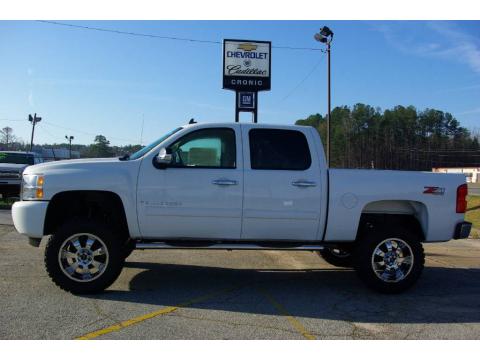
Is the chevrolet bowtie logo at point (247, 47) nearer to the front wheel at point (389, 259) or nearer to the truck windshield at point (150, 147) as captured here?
the truck windshield at point (150, 147)

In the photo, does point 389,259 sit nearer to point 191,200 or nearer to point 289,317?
point 289,317

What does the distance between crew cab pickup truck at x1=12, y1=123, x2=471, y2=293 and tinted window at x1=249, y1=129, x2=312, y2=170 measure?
0.04 ft

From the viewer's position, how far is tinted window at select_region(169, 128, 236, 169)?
18.8 feet

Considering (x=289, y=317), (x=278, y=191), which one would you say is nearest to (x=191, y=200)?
(x=278, y=191)

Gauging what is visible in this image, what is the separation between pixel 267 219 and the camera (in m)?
5.70

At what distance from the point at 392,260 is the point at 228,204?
7.43 feet

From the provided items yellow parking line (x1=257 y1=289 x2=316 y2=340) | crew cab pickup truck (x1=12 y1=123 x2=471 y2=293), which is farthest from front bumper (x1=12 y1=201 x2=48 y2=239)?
yellow parking line (x1=257 y1=289 x2=316 y2=340)

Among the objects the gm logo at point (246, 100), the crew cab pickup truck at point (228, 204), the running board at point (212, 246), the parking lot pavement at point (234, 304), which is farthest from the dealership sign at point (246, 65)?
the running board at point (212, 246)

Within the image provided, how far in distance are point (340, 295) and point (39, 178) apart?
395 cm

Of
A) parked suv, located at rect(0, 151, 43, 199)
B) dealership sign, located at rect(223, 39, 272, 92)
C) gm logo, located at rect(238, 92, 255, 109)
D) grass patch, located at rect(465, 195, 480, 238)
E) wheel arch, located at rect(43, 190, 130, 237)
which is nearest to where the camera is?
wheel arch, located at rect(43, 190, 130, 237)

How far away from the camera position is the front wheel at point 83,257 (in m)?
5.46

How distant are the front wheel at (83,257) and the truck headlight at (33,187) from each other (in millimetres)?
485

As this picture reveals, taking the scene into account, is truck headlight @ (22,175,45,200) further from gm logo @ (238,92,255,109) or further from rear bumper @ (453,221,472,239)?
gm logo @ (238,92,255,109)

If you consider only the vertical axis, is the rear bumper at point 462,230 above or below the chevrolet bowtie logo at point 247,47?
below
